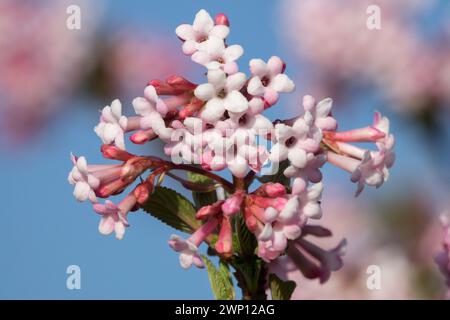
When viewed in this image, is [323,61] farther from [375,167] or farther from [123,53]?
[375,167]

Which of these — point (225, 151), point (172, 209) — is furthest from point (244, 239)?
point (225, 151)

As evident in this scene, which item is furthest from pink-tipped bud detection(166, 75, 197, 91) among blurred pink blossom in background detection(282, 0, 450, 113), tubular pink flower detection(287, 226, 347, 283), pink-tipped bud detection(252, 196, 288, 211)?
blurred pink blossom in background detection(282, 0, 450, 113)

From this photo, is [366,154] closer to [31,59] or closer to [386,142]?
[386,142]

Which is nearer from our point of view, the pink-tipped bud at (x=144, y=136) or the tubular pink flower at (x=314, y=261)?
the pink-tipped bud at (x=144, y=136)

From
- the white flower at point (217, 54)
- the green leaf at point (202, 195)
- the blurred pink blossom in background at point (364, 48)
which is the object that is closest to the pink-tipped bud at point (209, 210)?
the green leaf at point (202, 195)

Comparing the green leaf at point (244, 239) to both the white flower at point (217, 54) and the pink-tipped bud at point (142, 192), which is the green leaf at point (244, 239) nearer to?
the pink-tipped bud at point (142, 192)

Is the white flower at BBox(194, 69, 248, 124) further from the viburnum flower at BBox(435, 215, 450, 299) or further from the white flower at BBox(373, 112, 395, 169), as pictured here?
the viburnum flower at BBox(435, 215, 450, 299)

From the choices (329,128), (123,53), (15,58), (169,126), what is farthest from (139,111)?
(15,58)
